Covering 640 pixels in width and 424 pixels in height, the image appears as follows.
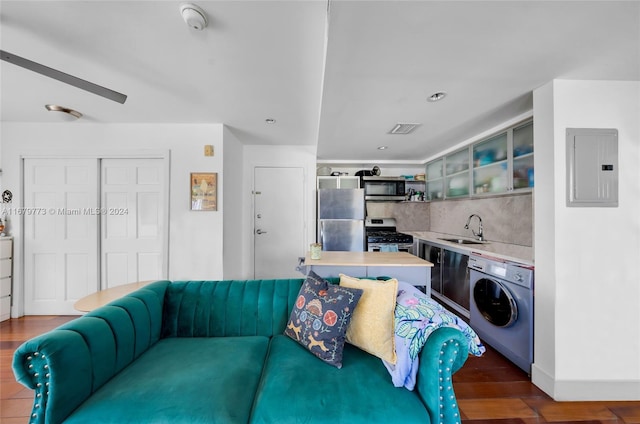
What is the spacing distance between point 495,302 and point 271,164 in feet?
10.9

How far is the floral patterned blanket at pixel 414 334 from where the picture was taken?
112 centimetres

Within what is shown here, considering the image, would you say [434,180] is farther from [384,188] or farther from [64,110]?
[64,110]

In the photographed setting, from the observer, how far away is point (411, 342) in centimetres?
114

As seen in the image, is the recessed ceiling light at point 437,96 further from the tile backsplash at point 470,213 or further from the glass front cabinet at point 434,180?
the glass front cabinet at point 434,180

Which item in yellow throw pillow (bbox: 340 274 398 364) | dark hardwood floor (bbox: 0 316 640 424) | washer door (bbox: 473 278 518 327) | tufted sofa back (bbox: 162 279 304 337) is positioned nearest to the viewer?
yellow throw pillow (bbox: 340 274 398 364)

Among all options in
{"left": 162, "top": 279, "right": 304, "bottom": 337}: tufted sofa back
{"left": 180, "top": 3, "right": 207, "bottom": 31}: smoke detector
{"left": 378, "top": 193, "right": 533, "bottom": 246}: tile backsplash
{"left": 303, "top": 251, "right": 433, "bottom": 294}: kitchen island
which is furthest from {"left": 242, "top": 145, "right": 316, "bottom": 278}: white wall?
{"left": 180, "top": 3, "right": 207, "bottom": 31}: smoke detector

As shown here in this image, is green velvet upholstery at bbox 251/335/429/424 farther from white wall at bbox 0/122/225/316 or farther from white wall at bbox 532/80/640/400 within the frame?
white wall at bbox 0/122/225/316

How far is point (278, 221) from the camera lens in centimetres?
395

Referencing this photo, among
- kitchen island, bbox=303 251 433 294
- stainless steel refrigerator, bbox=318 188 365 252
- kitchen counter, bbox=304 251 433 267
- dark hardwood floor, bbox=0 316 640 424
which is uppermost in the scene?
stainless steel refrigerator, bbox=318 188 365 252

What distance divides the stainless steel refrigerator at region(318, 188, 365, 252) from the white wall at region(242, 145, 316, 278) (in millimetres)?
269

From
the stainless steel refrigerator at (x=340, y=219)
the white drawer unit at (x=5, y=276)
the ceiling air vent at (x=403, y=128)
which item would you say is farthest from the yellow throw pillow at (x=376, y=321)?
the white drawer unit at (x=5, y=276)

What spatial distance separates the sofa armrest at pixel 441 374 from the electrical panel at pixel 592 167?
1.41 meters

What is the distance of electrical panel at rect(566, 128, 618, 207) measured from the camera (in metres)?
1.63

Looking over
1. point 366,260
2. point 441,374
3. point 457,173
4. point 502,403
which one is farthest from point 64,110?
point 457,173
